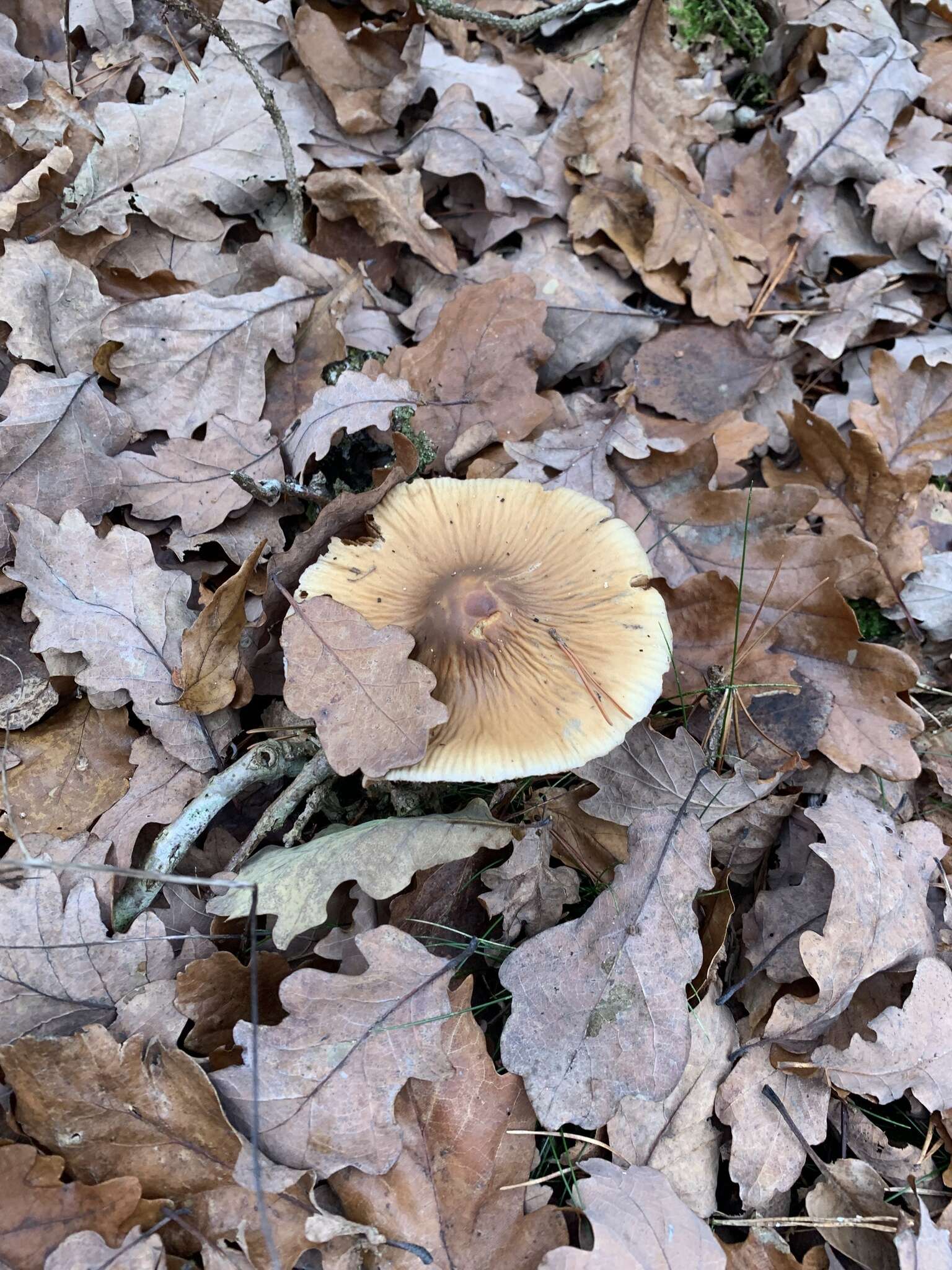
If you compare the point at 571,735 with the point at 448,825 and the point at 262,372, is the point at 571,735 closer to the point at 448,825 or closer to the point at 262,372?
the point at 448,825

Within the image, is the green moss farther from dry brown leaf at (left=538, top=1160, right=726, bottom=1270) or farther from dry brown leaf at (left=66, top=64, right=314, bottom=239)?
dry brown leaf at (left=66, top=64, right=314, bottom=239)

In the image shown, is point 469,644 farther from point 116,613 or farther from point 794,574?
point 794,574

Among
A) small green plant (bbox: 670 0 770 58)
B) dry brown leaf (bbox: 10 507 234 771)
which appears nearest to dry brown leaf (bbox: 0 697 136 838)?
dry brown leaf (bbox: 10 507 234 771)

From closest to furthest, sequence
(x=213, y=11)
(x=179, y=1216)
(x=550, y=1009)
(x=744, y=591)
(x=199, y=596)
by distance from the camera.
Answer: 1. (x=179, y=1216)
2. (x=550, y=1009)
3. (x=199, y=596)
4. (x=744, y=591)
5. (x=213, y=11)

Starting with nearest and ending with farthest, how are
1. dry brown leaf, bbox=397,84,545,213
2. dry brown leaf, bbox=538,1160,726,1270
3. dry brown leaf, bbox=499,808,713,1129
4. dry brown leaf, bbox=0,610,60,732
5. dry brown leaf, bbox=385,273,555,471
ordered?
dry brown leaf, bbox=538,1160,726,1270 < dry brown leaf, bbox=499,808,713,1129 < dry brown leaf, bbox=0,610,60,732 < dry brown leaf, bbox=385,273,555,471 < dry brown leaf, bbox=397,84,545,213

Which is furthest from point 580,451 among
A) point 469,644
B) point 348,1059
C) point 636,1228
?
point 636,1228

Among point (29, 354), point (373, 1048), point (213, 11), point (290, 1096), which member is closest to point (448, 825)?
point (373, 1048)

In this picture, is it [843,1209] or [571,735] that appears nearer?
[843,1209]
